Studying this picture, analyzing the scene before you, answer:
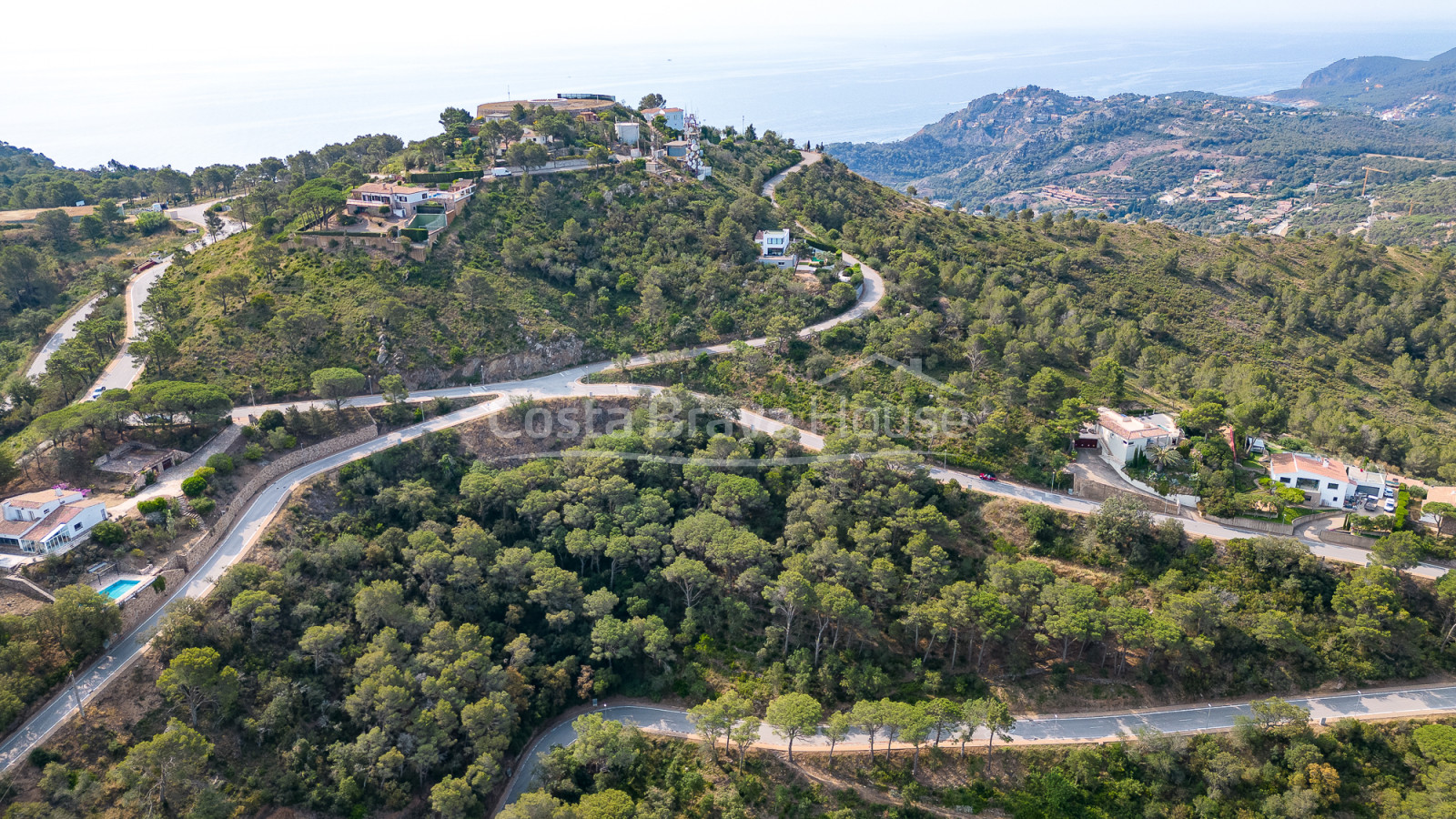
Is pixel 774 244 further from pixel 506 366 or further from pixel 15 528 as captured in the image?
pixel 15 528

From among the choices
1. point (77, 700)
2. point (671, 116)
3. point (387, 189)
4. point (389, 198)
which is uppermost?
point (671, 116)

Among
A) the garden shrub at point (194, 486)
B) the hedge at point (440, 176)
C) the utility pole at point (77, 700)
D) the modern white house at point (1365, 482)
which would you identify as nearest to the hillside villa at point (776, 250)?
the hedge at point (440, 176)

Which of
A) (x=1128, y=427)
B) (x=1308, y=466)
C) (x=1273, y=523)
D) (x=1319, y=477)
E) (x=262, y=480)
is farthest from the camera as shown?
(x=1128, y=427)

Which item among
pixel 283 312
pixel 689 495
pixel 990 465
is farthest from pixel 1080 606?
pixel 283 312

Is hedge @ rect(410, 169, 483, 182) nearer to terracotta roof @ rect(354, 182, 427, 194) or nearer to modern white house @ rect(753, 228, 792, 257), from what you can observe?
terracotta roof @ rect(354, 182, 427, 194)

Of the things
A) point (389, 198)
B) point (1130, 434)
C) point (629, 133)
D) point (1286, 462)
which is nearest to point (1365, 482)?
point (1286, 462)

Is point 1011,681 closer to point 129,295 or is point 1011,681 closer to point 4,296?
point 129,295

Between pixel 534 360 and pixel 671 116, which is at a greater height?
pixel 671 116
